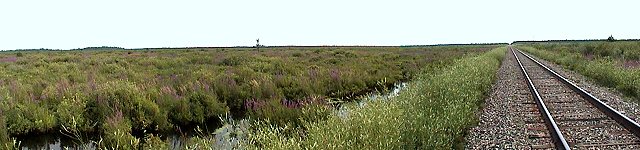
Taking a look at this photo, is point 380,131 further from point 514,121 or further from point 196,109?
point 196,109

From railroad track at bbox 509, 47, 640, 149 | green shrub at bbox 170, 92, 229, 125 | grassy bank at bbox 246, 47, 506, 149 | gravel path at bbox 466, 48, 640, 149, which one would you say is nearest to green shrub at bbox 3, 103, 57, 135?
green shrub at bbox 170, 92, 229, 125

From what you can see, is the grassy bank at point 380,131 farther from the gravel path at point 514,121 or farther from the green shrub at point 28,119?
the green shrub at point 28,119

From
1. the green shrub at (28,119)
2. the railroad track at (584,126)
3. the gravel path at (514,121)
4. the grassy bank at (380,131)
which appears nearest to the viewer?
the grassy bank at (380,131)

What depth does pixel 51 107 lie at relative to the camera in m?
10.1

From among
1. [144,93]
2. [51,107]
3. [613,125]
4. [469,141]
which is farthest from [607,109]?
[51,107]

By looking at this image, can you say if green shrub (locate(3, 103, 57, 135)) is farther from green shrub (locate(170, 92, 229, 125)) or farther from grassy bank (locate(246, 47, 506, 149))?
grassy bank (locate(246, 47, 506, 149))

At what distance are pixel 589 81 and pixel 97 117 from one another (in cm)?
1787

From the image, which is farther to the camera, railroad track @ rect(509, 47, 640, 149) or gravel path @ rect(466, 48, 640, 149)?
gravel path @ rect(466, 48, 640, 149)

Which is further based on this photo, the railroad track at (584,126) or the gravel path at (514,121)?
the gravel path at (514,121)

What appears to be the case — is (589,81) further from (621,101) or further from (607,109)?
(607,109)

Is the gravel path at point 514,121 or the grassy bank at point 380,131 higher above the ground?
the grassy bank at point 380,131

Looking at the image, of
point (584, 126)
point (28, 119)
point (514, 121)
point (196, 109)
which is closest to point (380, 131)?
point (514, 121)

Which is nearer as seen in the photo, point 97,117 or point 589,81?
point 97,117

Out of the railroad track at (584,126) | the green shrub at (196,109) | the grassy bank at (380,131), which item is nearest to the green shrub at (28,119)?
the green shrub at (196,109)
